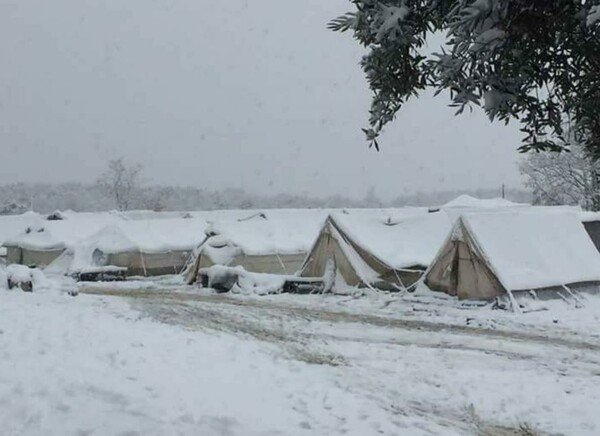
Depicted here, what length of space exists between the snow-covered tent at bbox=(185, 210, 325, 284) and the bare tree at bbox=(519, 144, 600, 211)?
25.9 m

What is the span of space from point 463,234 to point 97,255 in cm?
2011

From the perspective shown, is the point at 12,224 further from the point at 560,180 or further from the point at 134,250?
the point at 560,180

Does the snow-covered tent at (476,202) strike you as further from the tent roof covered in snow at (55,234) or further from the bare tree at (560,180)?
the tent roof covered in snow at (55,234)

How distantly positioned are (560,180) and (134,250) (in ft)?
114

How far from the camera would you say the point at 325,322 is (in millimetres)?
16203

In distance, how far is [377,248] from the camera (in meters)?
22.5

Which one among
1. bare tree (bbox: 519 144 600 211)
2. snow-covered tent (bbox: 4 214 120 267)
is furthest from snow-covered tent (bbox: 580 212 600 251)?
snow-covered tent (bbox: 4 214 120 267)

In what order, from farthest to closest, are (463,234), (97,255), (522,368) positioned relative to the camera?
(97,255)
(463,234)
(522,368)

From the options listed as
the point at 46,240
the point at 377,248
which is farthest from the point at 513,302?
the point at 46,240

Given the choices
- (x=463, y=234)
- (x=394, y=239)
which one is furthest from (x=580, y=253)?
(x=394, y=239)

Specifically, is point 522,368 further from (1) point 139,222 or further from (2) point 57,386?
(1) point 139,222

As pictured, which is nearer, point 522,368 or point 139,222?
point 522,368

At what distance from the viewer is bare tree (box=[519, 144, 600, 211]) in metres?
47.7

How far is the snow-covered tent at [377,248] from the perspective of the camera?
2195cm
